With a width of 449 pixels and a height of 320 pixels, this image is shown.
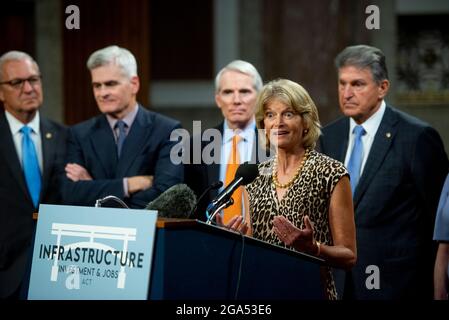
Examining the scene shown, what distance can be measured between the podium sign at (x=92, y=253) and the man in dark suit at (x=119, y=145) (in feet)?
4.89

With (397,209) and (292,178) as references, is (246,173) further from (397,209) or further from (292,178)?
(397,209)

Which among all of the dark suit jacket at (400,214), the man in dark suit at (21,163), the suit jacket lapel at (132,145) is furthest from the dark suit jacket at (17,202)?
the dark suit jacket at (400,214)

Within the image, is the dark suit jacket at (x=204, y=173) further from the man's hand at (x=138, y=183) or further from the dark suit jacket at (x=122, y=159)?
the man's hand at (x=138, y=183)

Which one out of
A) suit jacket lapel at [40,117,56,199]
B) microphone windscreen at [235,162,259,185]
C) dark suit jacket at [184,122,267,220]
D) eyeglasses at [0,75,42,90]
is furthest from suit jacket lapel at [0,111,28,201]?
microphone windscreen at [235,162,259,185]

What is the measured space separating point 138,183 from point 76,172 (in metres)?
0.36

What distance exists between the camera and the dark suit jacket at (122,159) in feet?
14.8

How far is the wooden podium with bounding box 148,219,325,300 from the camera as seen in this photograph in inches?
104

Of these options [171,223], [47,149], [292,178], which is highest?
[47,149]

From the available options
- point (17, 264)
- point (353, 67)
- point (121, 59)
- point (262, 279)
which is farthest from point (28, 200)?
point (262, 279)

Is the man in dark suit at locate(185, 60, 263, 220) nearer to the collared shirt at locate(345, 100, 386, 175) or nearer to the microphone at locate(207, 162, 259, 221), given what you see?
the collared shirt at locate(345, 100, 386, 175)

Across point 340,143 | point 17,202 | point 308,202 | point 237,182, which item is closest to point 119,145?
point 17,202

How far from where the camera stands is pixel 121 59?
476 cm

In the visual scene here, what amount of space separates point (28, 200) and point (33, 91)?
65cm

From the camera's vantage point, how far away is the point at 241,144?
14.9 feet
